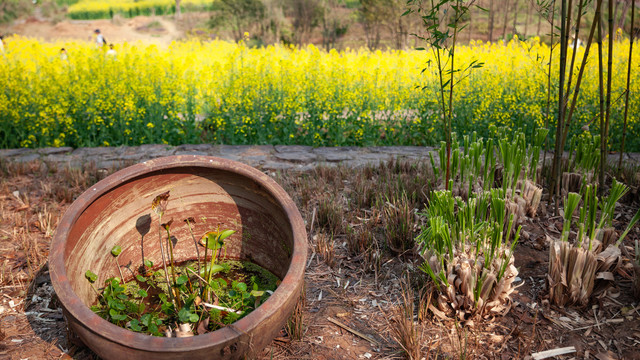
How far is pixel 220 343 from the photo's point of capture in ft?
4.89

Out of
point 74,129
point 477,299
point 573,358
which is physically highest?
point 74,129

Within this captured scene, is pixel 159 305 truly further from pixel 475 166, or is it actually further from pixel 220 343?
pixel 475 166

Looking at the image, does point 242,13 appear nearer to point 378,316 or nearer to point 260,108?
point 260,108

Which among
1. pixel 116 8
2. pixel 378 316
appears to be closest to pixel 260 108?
pixel 378 316

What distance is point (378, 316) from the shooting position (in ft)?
6.76

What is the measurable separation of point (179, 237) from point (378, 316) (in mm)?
1121

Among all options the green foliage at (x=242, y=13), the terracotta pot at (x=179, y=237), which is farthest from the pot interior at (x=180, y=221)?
the green foliage at (x=242, y=13)

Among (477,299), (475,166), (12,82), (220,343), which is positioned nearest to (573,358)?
(477,299)

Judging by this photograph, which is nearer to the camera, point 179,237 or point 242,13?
point 179,237

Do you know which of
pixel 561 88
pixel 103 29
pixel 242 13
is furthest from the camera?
pixel 103 29

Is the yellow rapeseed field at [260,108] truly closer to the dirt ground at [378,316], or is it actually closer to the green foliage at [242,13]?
the dirt ground at [378,316]

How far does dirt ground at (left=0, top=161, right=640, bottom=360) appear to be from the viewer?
71.4 inches

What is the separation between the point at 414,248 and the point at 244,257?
3.01ft

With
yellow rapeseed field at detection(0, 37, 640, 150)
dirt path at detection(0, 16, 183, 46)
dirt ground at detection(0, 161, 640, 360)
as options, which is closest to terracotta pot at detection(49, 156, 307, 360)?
dirt ground at detection(0, 161, 640, 360)
